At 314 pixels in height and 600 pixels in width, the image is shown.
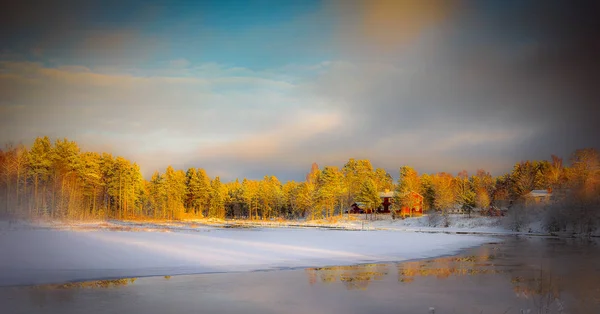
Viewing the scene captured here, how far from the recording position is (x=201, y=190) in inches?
5344

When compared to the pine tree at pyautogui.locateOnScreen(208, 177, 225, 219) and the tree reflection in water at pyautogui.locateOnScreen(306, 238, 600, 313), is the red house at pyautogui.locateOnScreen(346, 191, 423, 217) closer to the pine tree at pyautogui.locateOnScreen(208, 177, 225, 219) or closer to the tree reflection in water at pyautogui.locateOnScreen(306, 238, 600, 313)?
the pine tree at pyautogui.locateOnScreen(208, 177, 225, 219)

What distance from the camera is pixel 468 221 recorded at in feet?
282

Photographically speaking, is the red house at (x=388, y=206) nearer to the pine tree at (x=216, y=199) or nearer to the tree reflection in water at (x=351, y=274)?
the pine tree at (x=216, y=199)

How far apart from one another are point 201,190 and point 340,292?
12147 cm

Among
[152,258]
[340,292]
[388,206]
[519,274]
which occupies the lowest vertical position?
[388,206]

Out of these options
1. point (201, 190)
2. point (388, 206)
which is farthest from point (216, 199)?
point (388, 206)

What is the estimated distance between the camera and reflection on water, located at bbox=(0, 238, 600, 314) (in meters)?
15.2

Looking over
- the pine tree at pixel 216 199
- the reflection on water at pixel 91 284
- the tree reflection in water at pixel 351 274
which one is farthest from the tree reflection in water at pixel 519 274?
the pine tree at pixel 216 199

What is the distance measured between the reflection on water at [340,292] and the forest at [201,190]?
157ft

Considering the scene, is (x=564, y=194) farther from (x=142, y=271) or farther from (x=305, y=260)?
(x=142, y=271)

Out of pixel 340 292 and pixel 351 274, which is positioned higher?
pixel 340 292

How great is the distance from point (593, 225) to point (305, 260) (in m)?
49.6

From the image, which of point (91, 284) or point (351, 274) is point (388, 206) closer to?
point (351, 274)

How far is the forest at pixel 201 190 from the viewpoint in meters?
85.2
